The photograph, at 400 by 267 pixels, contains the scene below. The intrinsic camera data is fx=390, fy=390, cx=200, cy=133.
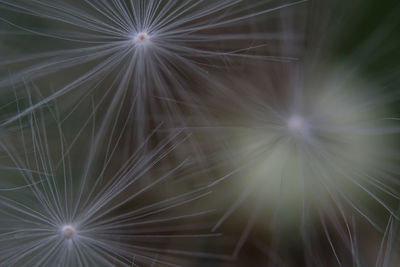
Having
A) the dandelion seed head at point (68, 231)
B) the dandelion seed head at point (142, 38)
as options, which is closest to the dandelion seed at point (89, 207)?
the dandelion seed head at point (68, 231)

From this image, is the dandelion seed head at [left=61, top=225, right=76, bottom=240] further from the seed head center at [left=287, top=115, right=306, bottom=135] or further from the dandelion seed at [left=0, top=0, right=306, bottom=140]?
the seed head center at [left=287, top=115, right=306, bottom=135]

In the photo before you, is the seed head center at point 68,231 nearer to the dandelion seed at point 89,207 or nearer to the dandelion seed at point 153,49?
the dandelion seed at point 89,207

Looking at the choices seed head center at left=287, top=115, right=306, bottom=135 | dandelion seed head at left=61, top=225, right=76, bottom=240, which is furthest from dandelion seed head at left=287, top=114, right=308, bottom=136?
dandelion seed head at left=61, top=225, right=76, bottom=240

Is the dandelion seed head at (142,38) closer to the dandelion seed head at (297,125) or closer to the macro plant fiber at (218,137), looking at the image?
the macro plant fiber at (218,137)

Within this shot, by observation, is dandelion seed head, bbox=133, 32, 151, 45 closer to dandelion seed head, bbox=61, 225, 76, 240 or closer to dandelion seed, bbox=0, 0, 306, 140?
dandelion seed, bbox=0, 0, 306, 140

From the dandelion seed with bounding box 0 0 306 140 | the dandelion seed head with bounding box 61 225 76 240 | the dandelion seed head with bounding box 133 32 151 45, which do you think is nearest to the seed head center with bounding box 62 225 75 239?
the dandelion seed head with bounding box 61 225 76 240

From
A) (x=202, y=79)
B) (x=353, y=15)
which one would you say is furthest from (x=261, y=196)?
(x=353, y=15)

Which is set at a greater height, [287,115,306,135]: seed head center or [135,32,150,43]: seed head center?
[135,32,150,43]: seed head center

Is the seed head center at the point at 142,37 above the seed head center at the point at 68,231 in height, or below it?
above

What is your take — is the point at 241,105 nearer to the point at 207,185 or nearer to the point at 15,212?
the point at 207,185

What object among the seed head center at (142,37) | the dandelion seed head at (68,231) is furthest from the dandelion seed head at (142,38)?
the dandelion seed head at (68,231)
